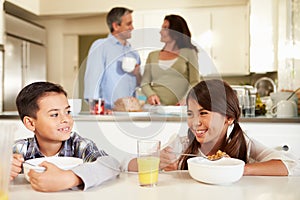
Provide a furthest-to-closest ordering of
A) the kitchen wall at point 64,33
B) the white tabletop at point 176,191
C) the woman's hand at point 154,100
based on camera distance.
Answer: the kitchen wall at point 64,33 → the woman's hand at point 154,100 → the white tabletop at point 176,191

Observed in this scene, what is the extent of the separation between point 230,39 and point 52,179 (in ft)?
11.2

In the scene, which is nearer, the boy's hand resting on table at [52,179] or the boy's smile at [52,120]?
the boy's hand resting on table at [52,179]

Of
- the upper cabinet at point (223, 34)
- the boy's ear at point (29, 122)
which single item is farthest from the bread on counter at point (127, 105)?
the upper cabinet at point (223, 34)

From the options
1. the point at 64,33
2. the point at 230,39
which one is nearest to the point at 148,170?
the point at 230,39

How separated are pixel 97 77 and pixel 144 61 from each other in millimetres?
299

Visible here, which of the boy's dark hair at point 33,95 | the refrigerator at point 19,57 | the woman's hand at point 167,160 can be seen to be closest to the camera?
the woman's hand at point 167,160

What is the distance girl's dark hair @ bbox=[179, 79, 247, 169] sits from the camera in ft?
4.03

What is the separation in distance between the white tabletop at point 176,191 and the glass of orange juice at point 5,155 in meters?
0.11

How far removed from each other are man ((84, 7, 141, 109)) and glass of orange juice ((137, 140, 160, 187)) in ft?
4.01

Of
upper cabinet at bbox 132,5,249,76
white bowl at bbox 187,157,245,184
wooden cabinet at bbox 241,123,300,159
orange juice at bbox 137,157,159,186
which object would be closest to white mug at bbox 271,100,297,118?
wooden cabinet at bbox 241,123,300,159

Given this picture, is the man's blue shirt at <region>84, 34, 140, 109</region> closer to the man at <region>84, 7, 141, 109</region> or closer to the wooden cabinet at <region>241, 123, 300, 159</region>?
the man at <region>84, 7, 141, 109</region>

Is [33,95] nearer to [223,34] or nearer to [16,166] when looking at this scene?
[16,166]

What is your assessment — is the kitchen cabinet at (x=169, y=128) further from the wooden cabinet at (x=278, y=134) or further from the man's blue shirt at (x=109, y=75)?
the man's blue shirt at (x=109, y=75)

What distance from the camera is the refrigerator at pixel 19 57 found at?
3709mm
